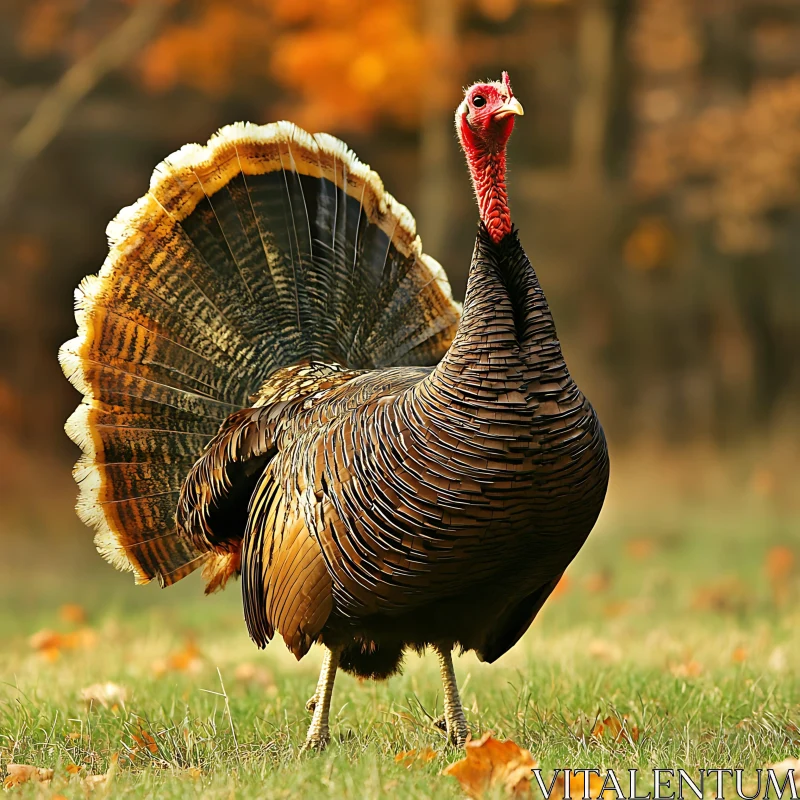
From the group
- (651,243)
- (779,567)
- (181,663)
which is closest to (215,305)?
(181,663)

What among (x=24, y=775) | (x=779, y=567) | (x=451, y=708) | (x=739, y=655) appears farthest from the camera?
(x=779, y=567)

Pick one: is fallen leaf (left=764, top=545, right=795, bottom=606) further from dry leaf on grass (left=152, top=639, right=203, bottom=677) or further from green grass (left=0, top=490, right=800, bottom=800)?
dry leaf on grass (left=152, top=639, right=203, bottom=677)

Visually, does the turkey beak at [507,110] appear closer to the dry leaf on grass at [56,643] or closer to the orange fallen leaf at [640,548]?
the dry leaf on grass at [56,643]

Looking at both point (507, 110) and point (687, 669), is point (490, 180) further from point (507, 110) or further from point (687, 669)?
point (687, 669)

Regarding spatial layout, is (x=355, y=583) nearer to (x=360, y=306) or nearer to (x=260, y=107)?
(x=360, y=306)

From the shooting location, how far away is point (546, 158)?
13.5 m

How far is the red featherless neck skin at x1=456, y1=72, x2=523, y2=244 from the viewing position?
3480 millimetres

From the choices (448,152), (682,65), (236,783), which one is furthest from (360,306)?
(682,65)

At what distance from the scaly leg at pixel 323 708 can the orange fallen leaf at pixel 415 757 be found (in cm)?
32

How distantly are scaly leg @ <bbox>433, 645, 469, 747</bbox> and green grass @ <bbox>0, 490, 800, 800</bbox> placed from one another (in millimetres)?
89

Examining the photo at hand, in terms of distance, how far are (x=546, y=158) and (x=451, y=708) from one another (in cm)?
1052

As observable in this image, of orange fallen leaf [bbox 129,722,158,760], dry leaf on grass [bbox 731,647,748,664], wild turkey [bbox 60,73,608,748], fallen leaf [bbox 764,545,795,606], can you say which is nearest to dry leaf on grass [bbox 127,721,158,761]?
orange fallen leaf [bbox 129,722,158,760]

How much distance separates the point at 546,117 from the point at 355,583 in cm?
1105

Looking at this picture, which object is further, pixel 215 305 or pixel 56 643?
pixel 56 643
